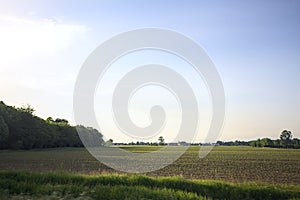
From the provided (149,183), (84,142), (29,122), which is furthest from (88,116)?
(84,142)

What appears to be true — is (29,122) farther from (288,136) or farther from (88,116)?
(288,136)

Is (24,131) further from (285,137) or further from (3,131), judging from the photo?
(285,137)

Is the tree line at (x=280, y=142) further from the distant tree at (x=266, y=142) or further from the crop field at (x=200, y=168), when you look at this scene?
the crop field at (x=200, y=168)

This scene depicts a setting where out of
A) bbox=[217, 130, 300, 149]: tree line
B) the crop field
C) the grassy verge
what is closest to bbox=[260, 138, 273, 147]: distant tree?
bbox=[217, 130, 300, 149]: tree line

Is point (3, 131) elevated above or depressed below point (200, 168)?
above

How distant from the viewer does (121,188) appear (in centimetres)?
1275

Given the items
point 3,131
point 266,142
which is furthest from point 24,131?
point 266,142

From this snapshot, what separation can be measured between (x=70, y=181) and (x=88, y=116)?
14.7 meters

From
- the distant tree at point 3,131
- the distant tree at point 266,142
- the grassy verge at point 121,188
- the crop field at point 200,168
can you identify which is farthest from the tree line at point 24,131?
the distant tree at point 266,142

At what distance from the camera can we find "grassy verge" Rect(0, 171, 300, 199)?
12142mm

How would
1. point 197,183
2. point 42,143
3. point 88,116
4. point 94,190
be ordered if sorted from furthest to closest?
point 42,143 < point 88,116 < point 197,183 < point 94,190

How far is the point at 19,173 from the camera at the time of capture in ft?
52.4

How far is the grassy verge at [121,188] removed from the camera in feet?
39.8

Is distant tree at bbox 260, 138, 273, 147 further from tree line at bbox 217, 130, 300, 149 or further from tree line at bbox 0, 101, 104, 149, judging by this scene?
tree line at bbox 0, 101, 104, 149
